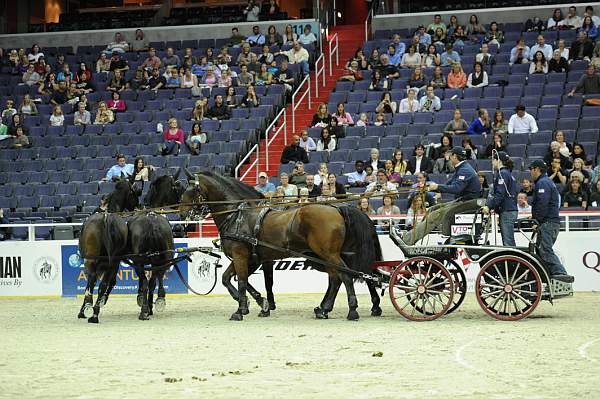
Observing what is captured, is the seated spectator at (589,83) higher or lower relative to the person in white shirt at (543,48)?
lower

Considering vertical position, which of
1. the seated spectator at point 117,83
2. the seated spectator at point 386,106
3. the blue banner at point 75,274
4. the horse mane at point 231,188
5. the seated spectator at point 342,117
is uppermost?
the seated spectator at point 117,83

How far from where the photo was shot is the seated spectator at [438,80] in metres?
23.3

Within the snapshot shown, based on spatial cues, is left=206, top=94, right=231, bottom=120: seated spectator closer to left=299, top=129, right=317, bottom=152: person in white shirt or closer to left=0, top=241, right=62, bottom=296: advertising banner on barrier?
left=299, top=129, right=317, bottom=152: person in white shirt

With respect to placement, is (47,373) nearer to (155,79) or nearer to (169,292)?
(169,292)

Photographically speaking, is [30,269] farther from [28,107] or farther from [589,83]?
[589,83]

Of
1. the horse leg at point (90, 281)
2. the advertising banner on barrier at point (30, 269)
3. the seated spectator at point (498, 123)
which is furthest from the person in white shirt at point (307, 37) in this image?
the horse leg at point (90, 281)

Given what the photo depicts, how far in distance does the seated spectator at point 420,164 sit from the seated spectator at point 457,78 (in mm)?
3729

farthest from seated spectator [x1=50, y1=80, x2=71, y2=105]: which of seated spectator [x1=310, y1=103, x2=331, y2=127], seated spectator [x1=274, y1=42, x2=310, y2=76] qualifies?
seated spectator [x1=310, y1=103, x2=331, y2=127]

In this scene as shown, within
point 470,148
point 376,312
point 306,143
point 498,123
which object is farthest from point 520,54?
point 376,312

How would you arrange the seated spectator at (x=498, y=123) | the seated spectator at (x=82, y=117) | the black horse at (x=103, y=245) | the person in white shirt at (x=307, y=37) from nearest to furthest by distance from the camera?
the black horse at (x=103, y=245)
the seated spectator at (x=498, y=123)
the seated spectator at (x=82, y=117)
the person in white shirt at (x=307, y=37)

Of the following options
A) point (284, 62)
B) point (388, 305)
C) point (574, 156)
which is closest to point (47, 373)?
point (388, 305)

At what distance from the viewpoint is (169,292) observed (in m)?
18.6

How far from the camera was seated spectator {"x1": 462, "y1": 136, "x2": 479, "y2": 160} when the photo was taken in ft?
64.7

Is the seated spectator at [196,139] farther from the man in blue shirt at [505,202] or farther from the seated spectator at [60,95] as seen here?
the man in blue shirt at [505,202]
